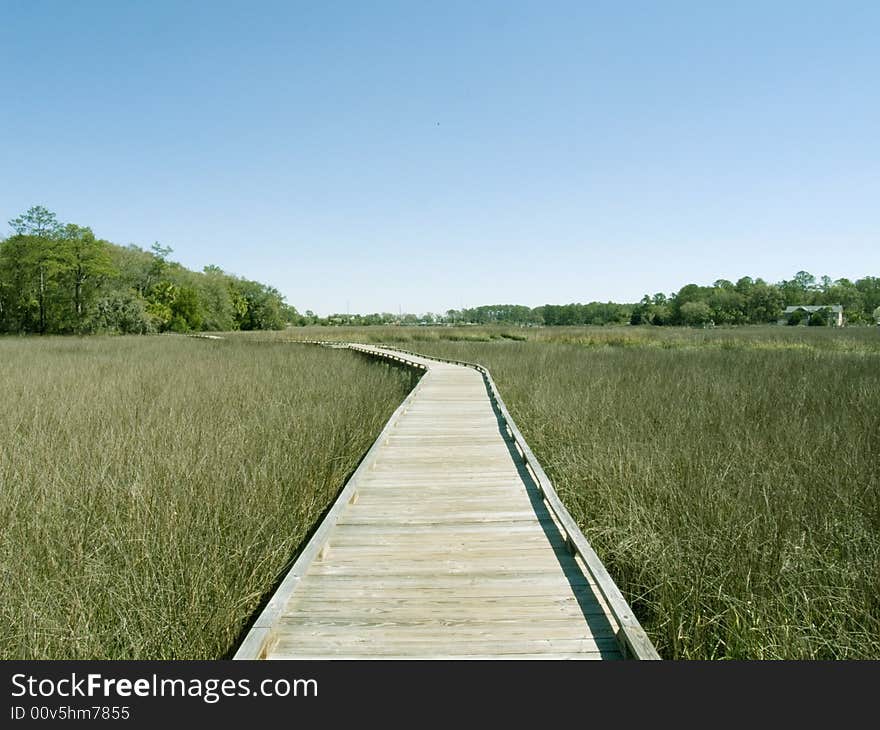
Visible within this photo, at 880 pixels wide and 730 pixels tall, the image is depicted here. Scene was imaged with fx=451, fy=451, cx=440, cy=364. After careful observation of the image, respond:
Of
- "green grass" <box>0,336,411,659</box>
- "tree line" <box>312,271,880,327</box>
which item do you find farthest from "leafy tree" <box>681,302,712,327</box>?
"green grass" <box>0,336,411,659</box>

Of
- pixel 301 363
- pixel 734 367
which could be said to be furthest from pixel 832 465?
pixel 301 363

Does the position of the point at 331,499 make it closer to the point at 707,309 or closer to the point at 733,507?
the point at 733,507

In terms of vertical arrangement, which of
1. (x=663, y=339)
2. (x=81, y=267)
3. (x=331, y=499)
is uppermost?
(x=81, y=267)

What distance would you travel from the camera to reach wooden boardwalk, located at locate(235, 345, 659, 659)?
6.95 feet

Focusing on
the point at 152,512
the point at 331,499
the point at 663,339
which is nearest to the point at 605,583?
the point at 331,499

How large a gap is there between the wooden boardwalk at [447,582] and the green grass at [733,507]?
1.65ft

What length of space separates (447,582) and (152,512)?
2.39 metres

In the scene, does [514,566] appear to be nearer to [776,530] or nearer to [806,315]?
[776,530]

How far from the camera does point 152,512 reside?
3455mm

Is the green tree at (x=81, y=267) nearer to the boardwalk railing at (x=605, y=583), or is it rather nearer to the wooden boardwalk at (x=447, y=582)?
the wooden boardwalk at (x=447, y=582)

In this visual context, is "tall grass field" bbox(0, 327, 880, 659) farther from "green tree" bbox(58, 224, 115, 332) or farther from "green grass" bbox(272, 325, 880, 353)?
"green tree" bbox(58, 224, 115, 332)

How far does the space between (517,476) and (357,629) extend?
2.70m

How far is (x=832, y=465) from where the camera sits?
14.4 feet

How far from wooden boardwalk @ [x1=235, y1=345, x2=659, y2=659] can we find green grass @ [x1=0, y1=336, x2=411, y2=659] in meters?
0.48
